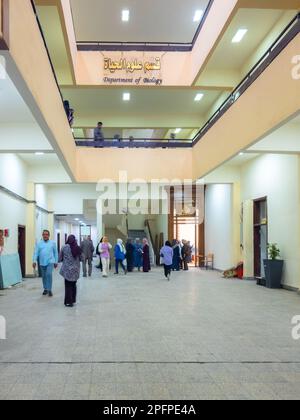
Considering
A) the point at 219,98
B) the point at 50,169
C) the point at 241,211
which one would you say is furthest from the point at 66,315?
the point at 219,98

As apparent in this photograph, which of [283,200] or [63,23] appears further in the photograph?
[63,23]

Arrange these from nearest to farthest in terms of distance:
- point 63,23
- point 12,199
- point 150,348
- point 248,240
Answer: point 150,348 < point 63,23 < point 12,199 < point 248,240

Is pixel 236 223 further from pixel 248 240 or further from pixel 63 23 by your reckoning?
pixel 63 23

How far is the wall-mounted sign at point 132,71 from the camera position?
18.5m

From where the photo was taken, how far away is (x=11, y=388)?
14.6 ft

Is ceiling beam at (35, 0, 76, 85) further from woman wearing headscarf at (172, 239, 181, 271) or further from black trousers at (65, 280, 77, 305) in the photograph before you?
woman wearing headscarf at (172, 239, 181, 271)

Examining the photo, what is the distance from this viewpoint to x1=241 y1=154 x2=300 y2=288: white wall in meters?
12.5

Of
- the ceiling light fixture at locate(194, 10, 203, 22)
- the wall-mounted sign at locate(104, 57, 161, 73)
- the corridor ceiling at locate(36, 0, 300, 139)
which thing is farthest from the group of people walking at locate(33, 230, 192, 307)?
the ceiling light fixture at locate(194, 10, 203, 22)

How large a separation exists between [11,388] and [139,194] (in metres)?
17.0

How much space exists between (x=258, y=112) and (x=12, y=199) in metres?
8.44

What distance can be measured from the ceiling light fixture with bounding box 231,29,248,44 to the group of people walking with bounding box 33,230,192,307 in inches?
291

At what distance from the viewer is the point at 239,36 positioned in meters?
15.1

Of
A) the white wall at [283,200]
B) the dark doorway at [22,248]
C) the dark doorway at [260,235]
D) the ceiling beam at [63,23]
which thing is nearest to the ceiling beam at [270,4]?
the white wall at [283,200]

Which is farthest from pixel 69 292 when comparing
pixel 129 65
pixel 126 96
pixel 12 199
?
pixel 126 96
